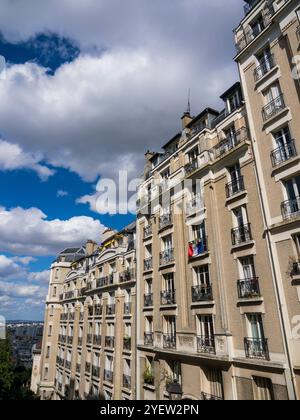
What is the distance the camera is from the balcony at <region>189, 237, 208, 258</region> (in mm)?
18108

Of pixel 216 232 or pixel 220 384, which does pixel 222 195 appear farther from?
pixel 220 384

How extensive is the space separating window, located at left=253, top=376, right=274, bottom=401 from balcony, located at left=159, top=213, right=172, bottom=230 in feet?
37.3

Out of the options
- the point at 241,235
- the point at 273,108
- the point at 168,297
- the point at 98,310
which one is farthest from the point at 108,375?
the point at 273,108

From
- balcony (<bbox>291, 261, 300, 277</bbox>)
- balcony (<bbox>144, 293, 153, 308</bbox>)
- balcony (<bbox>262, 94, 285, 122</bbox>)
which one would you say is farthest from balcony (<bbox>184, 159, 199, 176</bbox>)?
balcony (<bbox>144, 293, 153, 308</bbox>)

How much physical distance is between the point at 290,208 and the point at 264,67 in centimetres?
890

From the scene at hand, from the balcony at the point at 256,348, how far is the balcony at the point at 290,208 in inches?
236

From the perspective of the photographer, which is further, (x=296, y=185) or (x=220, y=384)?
(x=220, y=384)

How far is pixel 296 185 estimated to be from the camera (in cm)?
1377

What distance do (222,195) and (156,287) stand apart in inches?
354

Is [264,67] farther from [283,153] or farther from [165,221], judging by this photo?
[165,221]

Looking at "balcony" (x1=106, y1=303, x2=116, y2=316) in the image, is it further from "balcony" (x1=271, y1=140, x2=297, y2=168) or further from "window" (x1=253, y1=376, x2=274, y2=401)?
"balcony" (x1=271, y1=140, x2=297, y2=168)
